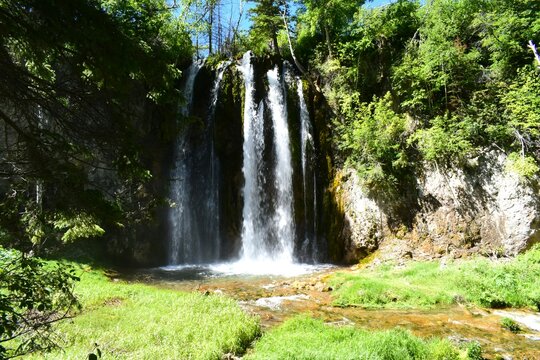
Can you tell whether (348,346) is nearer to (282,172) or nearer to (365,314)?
(365,314)

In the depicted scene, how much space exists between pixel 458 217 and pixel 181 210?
43.2 ft

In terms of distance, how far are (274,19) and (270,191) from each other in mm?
9973

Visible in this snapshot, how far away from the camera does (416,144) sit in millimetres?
16156

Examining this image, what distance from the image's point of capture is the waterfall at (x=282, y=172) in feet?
Answer: 59.4

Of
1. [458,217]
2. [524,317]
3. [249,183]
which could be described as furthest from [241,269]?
[524,317]

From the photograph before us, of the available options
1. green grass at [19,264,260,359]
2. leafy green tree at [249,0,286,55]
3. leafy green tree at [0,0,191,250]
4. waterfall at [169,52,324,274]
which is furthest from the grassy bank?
leafy green tree at [249,0,286,55]

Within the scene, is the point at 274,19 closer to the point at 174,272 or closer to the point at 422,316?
the point at 174,272

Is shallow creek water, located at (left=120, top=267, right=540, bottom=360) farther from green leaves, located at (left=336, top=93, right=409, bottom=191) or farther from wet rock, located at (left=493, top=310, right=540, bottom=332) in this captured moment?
green leaves, located at (left=336, top=93, right=409, bottom=191)

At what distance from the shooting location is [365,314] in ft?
29.0

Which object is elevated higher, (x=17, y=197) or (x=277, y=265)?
(x=17, y=197)

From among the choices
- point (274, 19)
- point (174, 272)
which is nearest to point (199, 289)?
point (174, 272)

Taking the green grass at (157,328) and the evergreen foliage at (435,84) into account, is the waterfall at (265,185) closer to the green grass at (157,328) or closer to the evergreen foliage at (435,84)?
the evergreen foliage at (435,84)

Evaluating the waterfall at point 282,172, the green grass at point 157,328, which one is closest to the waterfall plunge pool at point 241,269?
the waterfall at point 282,172

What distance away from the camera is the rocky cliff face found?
13.3 metres
